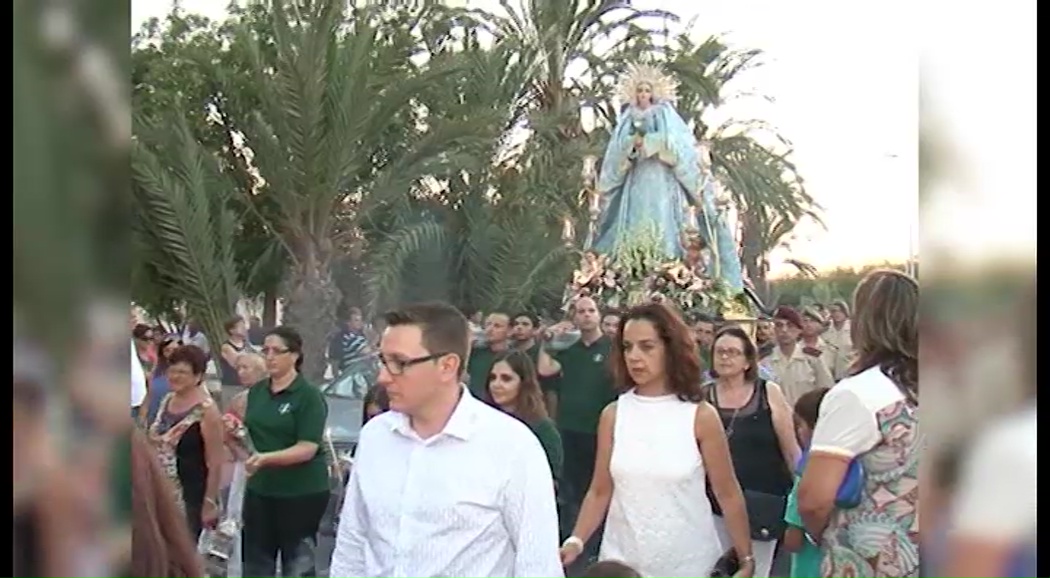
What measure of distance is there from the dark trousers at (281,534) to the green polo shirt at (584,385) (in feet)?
2.24

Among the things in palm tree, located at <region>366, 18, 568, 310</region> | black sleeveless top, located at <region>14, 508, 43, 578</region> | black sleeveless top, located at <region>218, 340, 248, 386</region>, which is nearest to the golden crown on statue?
palm tree, located at <region>366, 18, 568, 310</region>

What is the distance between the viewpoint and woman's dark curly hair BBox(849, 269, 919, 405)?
2.86 meters

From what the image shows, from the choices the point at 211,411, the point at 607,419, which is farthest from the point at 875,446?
the point at 211,411

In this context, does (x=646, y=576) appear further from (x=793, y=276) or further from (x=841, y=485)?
(x=793, y=276)

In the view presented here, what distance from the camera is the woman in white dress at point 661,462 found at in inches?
117

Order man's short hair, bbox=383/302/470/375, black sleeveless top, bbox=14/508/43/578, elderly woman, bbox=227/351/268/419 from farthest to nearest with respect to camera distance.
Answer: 1. elderly woman, bbox=227/351/268/419
2. man's short hair, bbox=383/302/470/375
3. black sleeveless top, bbox=14/508/43/578

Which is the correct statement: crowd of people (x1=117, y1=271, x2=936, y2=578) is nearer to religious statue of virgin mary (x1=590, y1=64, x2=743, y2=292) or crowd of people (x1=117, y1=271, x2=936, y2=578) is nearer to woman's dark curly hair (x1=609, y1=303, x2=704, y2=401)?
woman's dark curly hair (x1=609, y1=303, x2=704, y2=401)

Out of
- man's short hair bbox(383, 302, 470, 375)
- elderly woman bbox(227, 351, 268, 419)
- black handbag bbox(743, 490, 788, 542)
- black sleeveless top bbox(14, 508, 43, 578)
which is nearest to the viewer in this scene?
black sleeveless top bbox(14, 508, 43, 578)

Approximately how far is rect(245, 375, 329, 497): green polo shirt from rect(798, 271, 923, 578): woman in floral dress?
48.4 inches

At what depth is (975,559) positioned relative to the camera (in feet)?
8.61

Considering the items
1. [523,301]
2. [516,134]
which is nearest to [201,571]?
[523,301]

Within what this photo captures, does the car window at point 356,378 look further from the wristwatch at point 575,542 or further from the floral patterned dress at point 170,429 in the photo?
the wristwatch at point 575,542

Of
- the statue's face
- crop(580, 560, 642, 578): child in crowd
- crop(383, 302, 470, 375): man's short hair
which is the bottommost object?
crop(580, 560, 642, 578): child in crowd

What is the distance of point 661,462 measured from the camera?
9.84 ft
